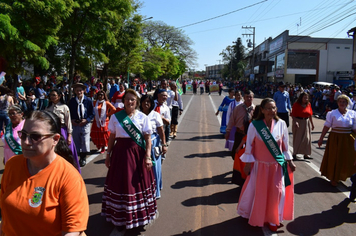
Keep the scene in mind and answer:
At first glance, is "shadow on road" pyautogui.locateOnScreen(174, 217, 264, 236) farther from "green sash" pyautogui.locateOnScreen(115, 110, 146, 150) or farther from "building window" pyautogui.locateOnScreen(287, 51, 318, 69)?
"building window" pyautogui.locateOnScreen(287, 51, 318, 69)

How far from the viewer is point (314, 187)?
607 centimetres

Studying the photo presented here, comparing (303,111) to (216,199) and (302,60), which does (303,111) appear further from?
(302,60)

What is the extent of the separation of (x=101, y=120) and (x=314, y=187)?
5.34 metres

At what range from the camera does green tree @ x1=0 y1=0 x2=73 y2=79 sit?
9.48 m

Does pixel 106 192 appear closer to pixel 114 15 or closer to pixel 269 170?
pixel 269 170

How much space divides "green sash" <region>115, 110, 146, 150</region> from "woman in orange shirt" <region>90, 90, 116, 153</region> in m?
4.04

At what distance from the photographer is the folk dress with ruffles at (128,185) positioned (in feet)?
13.1

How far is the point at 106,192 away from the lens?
4172 mm

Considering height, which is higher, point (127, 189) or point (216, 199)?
point (127, 189)

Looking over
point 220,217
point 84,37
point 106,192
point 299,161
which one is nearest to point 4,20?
point 84,37

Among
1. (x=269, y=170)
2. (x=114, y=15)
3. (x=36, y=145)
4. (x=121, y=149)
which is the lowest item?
(x=269, y=170)

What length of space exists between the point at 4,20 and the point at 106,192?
24.2 ft

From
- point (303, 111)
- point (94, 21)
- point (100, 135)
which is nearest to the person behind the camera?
point (303, 111)

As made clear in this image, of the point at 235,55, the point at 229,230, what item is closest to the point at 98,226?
the point at 229,230
